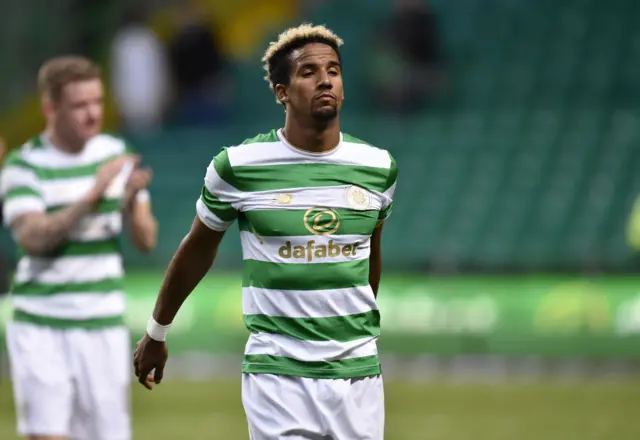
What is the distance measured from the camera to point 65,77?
7.87 meters

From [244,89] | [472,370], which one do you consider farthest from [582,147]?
[244,89]

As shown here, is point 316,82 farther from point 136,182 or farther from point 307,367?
point 136,182

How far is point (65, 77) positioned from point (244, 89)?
12411 millimetres

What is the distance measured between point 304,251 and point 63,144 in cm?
296

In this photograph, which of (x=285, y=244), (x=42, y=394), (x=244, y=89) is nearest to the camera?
(x=285, y=244)

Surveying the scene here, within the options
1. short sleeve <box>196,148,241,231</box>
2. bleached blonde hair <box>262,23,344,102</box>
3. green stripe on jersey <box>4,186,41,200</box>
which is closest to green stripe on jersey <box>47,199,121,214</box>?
green stripe on jersey <box>4,186,41,200</box>

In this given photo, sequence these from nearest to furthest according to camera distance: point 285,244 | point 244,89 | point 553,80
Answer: point 285,244 → point 553,80 → point 244,89

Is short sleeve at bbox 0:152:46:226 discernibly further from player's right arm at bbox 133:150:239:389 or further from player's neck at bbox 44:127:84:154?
player's right arm at bbox 133:150:239:389

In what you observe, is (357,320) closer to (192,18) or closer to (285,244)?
(285,244)

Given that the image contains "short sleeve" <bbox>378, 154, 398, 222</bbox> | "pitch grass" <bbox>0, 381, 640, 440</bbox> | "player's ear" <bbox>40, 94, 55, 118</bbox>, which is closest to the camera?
"short sleeve" <bbox>378, 154, 398, 222</bbox>

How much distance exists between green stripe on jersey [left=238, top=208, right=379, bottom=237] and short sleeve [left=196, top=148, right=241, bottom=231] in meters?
0.08

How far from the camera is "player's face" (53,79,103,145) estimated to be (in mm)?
7871

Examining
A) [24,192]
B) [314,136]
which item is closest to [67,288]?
[24,192]

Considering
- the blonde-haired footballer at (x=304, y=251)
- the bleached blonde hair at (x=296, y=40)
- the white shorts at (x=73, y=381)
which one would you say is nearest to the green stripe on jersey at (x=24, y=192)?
the white shorts at (x=73, y=381)
